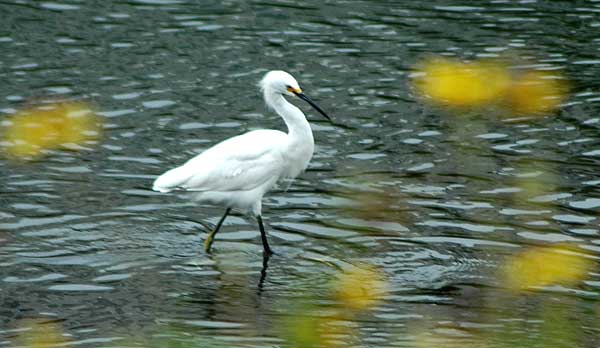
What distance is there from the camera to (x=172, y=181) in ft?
36.9

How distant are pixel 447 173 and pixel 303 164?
2.12 metres

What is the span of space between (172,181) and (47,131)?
2850mm

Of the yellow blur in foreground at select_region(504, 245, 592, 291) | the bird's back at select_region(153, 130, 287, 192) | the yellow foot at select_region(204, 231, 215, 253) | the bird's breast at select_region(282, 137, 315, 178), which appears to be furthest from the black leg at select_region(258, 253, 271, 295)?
the yellow blur in foreground at select_region(504, 245, 592, 291)

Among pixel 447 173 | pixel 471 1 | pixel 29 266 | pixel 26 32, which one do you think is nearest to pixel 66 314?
pixel 29 266

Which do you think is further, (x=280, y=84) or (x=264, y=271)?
(x=280, y=84)

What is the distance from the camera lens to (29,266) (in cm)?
1095

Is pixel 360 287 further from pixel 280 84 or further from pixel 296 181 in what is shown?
pixel 296 181

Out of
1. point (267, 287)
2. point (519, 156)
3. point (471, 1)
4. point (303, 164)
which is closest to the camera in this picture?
point (267, 287)

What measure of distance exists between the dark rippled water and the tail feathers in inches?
21.9

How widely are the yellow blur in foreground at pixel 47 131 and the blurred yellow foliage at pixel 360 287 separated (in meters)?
3.74

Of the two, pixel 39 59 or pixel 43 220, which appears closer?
pixel 43 220

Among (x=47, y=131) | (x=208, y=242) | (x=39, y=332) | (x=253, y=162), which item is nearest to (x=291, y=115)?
(x=253, y=162)

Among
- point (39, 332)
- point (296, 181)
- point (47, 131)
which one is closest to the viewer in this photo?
point (39, 332)

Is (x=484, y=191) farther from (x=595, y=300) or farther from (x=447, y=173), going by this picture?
(x=595, y=300)
